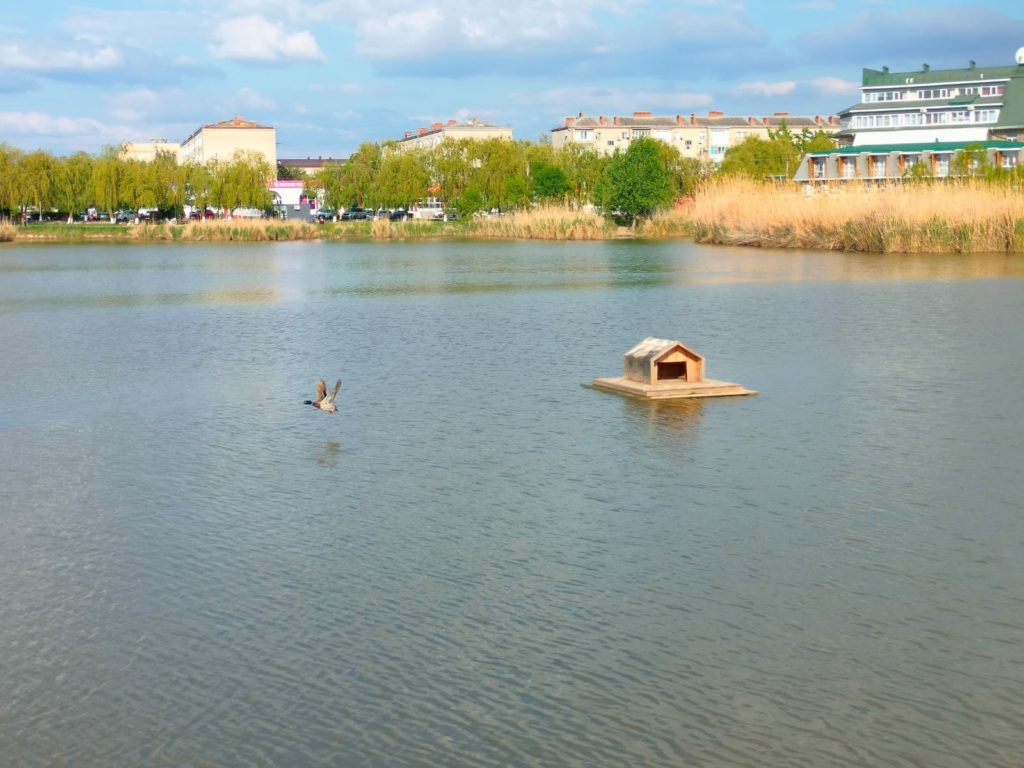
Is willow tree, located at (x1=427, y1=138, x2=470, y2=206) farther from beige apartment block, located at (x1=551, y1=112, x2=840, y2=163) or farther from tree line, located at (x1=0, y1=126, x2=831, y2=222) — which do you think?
beige apartment block, located at (x1=551, y1=112, x2=840, y2=163)

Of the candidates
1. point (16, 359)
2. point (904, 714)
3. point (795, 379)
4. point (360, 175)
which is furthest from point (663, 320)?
point (360, 175)

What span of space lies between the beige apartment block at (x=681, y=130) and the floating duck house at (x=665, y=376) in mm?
145868

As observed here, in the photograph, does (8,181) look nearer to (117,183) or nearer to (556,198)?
(117,183)

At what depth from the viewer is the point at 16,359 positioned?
2023 centimetres

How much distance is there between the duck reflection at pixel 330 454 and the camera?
11.9 metres

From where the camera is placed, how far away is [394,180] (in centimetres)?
9569

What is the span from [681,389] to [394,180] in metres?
82.4

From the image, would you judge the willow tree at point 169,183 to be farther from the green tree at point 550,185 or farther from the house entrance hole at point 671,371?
the house entrance hole at point 671,371

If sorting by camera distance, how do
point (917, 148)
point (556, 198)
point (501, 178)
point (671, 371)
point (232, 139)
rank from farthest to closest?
point (232, 139) < point (917, 148) < point (501, 178) < point (556, 198) < point (671, 371)

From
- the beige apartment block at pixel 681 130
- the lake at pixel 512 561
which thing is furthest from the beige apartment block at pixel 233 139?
the lake at pixel 512 561

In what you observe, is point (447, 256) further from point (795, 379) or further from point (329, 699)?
point (329, 699)

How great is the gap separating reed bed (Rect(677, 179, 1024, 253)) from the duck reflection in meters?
34.1

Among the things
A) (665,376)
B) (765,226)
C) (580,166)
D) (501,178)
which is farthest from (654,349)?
(580,166)

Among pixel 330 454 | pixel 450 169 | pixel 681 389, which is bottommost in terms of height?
pixel 330 454
